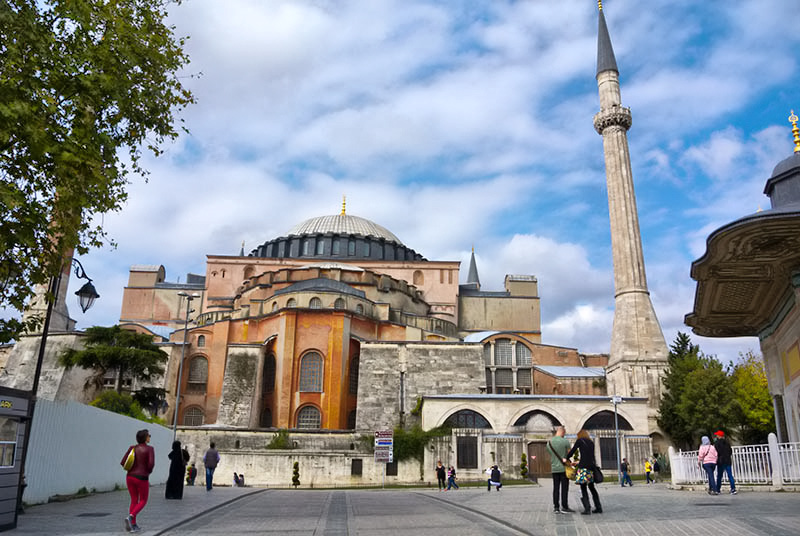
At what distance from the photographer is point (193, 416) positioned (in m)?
37.1

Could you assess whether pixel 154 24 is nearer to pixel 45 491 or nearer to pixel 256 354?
pixel 45 491

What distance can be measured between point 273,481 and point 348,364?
921 centimetres

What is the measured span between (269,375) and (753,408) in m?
26.4

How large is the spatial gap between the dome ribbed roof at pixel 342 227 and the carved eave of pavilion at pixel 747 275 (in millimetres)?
40283

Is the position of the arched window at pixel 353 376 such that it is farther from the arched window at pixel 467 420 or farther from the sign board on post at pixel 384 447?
the sign board on post at pixel 384 447

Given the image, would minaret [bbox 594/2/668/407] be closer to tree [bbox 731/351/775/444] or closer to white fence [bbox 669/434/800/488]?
tree [bbox 731/351/775/444]

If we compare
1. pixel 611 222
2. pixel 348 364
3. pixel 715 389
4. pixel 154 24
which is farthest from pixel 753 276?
pixel 348 364

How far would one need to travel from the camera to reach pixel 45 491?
36.7 feet

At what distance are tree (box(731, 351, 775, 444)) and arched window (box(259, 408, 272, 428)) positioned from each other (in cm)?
2412

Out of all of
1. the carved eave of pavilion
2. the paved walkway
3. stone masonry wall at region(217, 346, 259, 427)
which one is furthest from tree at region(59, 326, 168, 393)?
the carved eave of pavilion

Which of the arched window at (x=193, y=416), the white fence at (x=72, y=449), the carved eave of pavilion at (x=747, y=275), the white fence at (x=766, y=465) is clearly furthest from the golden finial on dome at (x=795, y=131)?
the arched window at (x=193, y=416)

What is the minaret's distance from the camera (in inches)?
1267

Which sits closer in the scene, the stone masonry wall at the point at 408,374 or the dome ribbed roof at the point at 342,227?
the stone masonry wall at the point at 408,374

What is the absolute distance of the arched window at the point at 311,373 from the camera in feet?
112
